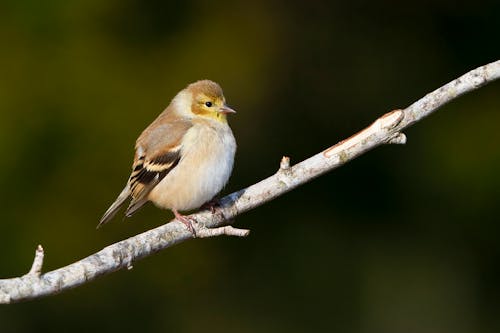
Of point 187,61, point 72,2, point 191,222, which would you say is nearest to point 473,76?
point 191,222

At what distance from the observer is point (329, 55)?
340 inches

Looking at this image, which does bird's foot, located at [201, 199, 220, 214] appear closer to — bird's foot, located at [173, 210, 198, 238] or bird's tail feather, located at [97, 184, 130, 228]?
bird's foot, located at [173, 210, 198, 238]

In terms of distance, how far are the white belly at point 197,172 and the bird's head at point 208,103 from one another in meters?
0.22

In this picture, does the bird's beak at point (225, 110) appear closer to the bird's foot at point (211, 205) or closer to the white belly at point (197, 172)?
the white belly at point (197, 172)

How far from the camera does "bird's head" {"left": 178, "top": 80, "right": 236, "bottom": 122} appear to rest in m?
6.15

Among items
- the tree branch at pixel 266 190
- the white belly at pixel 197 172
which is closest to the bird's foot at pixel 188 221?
the tree branch at pixel 266 190

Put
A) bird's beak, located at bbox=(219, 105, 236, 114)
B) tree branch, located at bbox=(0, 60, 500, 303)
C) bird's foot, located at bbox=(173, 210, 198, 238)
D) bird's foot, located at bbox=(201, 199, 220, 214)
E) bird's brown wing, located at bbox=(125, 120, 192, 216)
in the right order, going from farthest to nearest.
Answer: bird's beak, located at bbox=(219, 105, 236, 114), bird's brown wing, located at bbox=(125, 120, 192, 216), bird's foot, located at bbox=(201, 199, 220, 214), bird's foot, located at bbox=(173, 210, 198, 238), tree branch, located at bbox=(0, 60, 500, 303)

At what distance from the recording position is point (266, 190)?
17.6 ft

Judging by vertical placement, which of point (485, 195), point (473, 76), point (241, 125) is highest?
point (241, 125)

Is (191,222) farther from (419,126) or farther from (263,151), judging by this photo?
(419,126)

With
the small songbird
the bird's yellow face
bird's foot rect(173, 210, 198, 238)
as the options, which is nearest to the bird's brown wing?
the small songbird

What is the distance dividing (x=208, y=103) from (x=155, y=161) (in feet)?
2.04

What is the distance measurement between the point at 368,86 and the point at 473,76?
3.61 m

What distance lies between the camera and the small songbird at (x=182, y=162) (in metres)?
5.69
